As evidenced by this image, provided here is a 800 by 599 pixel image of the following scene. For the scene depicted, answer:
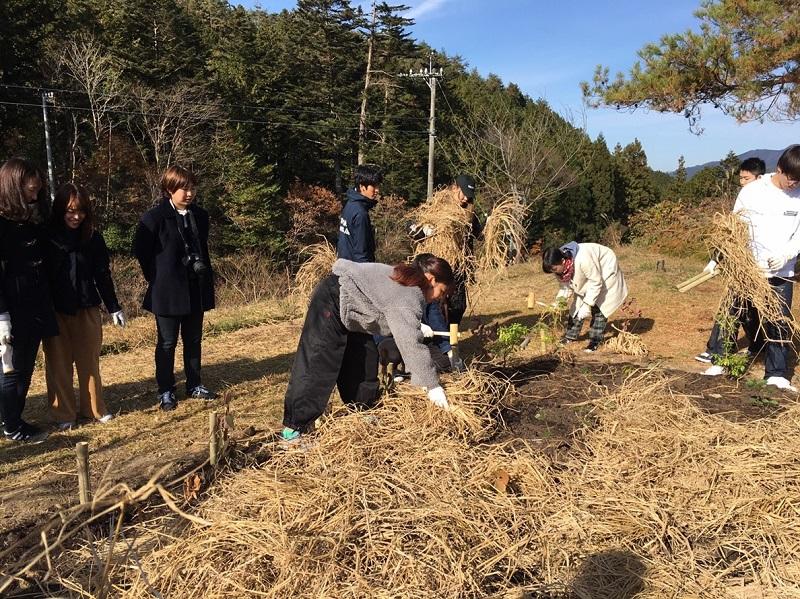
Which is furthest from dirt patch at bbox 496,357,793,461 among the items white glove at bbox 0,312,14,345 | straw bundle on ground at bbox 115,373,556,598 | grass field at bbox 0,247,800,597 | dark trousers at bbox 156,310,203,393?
white glove at bbox 0,312,14,345

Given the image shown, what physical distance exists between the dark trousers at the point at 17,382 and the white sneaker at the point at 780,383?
4.87 metres

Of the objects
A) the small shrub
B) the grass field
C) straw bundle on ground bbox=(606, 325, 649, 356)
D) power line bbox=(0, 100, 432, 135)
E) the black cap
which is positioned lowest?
the grass field

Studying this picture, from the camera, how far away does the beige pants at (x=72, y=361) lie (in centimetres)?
368

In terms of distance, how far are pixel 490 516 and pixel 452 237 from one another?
2.89 metres

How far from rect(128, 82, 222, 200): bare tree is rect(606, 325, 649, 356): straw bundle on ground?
20.5 metres

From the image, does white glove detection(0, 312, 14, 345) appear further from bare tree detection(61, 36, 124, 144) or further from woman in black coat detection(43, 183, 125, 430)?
bare tree detection(61, 36, 124, 144)

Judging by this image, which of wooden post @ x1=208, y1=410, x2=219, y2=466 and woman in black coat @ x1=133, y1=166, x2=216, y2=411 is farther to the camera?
woman in black coat @ x1=133, y1=166, x2=216, y2=411

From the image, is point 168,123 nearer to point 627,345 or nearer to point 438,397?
point 627,345

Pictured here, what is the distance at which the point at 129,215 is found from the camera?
2150 cm

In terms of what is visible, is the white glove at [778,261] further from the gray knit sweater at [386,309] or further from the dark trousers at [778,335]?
the gray knit sweater at [386,309]

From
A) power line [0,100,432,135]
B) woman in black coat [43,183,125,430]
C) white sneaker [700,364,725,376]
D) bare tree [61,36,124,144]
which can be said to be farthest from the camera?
bare tree [61,36,124,144]

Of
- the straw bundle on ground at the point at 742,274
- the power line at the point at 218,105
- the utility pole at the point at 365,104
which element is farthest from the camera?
the utility pole at the point at 365,104

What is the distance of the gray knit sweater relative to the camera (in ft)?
9.10

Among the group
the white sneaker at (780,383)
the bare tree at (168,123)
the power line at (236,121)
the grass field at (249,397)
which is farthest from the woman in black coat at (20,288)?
the bare tree at (168,123)
